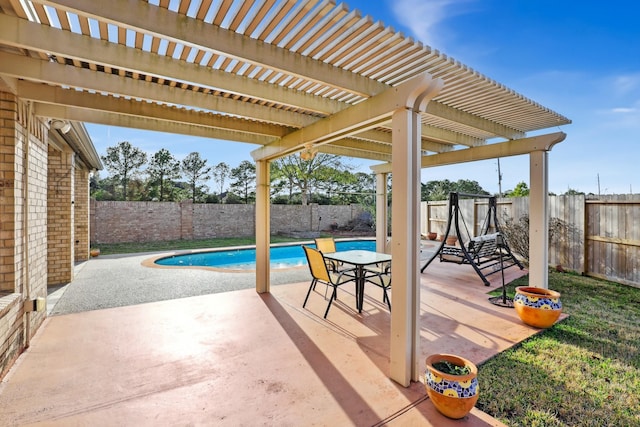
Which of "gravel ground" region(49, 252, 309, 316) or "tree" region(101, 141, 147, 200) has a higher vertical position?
"tree" region(101, 141, 147, 200)

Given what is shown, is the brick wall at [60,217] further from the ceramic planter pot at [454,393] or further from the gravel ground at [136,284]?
the ceramic planter pot at [454,393]

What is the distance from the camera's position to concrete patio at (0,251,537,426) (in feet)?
7.38

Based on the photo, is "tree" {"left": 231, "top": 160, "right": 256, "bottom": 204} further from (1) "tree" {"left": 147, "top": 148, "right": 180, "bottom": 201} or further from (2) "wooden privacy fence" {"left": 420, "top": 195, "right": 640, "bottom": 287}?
(2) "wooden privacy fence" {"left": 420, "top": 195, "right": 640, "bottom": 287}

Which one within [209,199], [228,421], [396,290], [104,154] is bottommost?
[228,421]

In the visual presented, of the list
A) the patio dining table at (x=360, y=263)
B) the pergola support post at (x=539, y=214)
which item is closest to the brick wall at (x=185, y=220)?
the patio dining table at (x=360, y=263)

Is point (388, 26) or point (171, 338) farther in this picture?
point (171, 338)

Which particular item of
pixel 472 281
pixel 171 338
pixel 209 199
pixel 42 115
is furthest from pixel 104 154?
pixel 472 281

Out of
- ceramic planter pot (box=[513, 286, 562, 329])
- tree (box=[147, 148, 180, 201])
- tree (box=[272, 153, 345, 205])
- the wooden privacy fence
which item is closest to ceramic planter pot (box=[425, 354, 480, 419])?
ceramic planter pot (box=[513, 286, 562, 329])

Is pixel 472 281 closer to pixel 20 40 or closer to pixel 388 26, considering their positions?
pixel 388 26

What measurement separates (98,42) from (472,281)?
22.6ft

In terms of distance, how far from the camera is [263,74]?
117 inches

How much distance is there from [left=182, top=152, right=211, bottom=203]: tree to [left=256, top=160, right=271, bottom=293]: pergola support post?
15636mm

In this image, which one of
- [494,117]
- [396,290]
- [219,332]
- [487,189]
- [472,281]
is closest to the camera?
[396,290]

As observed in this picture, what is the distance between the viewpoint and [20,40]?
2066mm
